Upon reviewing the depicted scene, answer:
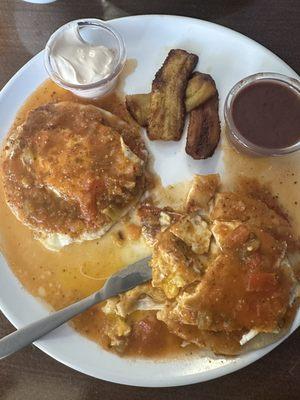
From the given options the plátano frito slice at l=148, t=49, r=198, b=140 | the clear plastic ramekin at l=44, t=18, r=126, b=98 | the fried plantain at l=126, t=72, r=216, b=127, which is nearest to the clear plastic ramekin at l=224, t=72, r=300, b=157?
the fried plantain at l=126, t=72, r=216, b=127

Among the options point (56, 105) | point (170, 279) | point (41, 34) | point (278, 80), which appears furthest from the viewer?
point (41, 34)

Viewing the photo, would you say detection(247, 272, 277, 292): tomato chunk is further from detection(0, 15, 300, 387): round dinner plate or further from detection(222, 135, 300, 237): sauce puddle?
detection(222, 135, 300, 237): sauce puddle

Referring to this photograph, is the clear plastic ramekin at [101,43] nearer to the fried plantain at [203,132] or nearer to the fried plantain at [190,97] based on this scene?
→ the fried plantain at [190,97]

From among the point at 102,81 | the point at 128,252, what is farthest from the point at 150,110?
the point at 128,252

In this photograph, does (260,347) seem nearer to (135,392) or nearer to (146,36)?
(135,392)

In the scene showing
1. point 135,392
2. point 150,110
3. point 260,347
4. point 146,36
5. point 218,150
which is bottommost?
point 135,392

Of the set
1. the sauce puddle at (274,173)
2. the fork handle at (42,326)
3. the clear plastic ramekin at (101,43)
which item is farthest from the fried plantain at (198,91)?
the fork handle at (42,326)
